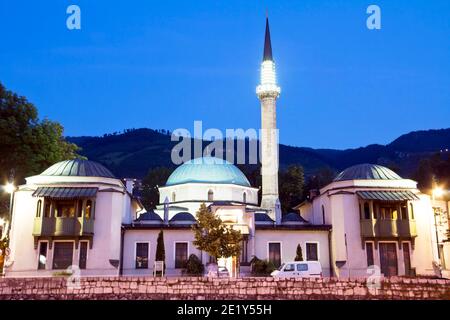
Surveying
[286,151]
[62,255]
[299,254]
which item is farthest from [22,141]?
[286,151]

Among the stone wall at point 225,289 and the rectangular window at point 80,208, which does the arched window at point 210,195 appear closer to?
the rectangular window at point 80,208

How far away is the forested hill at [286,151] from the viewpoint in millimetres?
140000

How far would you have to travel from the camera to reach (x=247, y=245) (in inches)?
1296

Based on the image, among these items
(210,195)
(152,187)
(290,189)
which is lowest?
(210,195)

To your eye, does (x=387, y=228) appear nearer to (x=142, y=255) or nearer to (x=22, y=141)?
(x=142, y=255)

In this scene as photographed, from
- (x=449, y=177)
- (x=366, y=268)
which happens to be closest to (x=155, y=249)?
(x=366, y=268)

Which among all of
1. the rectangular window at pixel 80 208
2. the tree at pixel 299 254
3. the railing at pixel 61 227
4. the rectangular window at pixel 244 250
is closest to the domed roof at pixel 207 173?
the rectangular window at pixel 244 250

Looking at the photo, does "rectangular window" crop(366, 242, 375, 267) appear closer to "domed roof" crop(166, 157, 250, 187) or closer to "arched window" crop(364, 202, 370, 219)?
"arched window" crop(364, 202, 370, 219)

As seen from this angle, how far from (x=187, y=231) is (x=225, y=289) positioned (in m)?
12.4

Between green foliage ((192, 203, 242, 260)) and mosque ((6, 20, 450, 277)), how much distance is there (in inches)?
152

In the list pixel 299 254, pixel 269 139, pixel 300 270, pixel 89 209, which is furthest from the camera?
pixel 269 139

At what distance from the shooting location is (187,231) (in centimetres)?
3269
